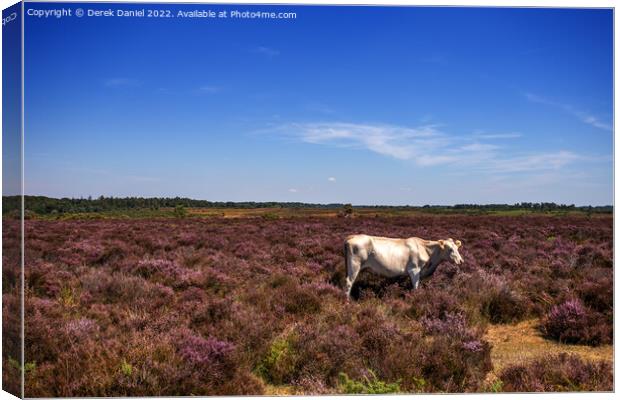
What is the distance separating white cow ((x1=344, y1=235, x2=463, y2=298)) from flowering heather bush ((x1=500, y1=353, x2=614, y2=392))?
3.35 meters

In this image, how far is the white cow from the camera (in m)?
8.62

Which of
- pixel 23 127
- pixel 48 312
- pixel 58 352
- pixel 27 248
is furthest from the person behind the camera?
pixel 27 248

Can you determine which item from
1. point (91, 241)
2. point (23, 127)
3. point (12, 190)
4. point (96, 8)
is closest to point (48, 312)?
point (12, 190)

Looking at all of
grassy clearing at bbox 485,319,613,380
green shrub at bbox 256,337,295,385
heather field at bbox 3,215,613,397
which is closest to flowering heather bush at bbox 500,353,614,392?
heather field at bbox 3,215,613,397

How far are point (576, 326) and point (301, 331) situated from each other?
3.95 metres

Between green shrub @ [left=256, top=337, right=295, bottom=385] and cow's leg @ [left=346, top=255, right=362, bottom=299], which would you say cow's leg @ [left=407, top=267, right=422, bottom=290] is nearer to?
cow's leg @ [left=346, top=255, right=362, bottom=299]

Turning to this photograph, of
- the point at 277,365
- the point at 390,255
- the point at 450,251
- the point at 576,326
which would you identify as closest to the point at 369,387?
the point at 277,365

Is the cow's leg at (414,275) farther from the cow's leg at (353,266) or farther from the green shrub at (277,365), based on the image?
the green shrub at (277,365)

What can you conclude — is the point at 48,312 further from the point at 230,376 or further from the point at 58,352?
the point at 230,376

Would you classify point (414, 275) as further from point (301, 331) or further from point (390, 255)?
point (301, 331)

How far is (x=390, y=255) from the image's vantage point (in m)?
8.68

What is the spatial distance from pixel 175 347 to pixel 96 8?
13.0 ft

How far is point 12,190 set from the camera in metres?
4.95

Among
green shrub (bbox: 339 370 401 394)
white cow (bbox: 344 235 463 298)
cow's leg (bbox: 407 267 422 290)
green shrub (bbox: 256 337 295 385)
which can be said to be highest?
white cow (bbox: 344 235 463 298)
